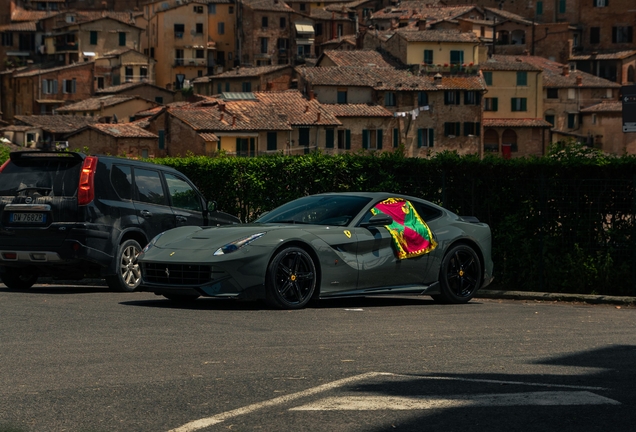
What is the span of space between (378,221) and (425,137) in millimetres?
94894

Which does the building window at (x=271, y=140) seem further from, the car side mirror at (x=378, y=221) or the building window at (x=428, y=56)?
the car side mirror at (x=378, y=221)

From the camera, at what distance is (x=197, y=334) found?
10.8 m

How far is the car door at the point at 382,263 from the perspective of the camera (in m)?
13.9

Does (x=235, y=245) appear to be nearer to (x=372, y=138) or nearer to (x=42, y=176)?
(x=42, y=176)

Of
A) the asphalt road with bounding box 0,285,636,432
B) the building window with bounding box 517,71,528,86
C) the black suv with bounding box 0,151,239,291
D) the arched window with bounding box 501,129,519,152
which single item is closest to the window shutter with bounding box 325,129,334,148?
the arched window with bounding box 501,129,519,152

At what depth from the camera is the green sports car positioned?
13023 millimetres

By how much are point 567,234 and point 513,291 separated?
1.09m

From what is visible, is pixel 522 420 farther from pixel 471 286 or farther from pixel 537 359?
pixel 471 286

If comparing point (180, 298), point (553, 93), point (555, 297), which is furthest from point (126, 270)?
point (553, 93)

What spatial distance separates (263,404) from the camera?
735 cm

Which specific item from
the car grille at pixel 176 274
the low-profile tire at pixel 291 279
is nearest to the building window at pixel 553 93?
the low-profile tire at pixel 291 279

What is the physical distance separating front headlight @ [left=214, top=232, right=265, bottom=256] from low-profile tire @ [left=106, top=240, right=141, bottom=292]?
2.92 meters

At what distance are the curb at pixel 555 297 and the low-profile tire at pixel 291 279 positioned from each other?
4.07 m

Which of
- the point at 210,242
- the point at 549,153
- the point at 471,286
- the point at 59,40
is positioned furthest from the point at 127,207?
the point at 59,40
